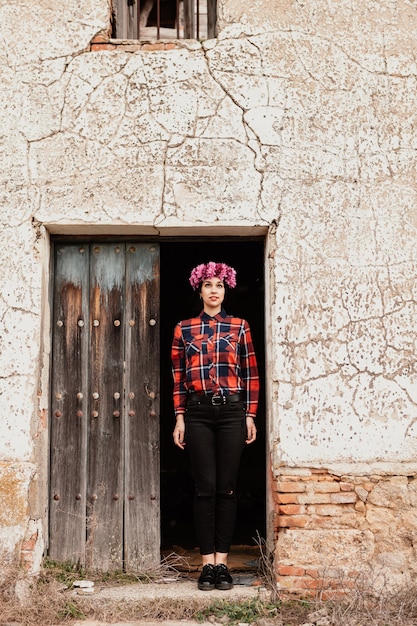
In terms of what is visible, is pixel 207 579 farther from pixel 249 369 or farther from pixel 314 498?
pixel 249 369

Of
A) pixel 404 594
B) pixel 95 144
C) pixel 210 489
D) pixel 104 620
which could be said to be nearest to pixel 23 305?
pixel 95 144

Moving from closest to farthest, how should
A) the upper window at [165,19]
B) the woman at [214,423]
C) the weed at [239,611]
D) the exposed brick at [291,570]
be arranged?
1. the weed at [239,611]
2. the exposed brick at [291,570]
3. the woman at [214,423]
4. the upper window at [165,19]

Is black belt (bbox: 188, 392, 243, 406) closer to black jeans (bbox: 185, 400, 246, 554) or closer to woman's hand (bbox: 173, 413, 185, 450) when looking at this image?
black jeans (bbox: 185, 400, 246, 554)

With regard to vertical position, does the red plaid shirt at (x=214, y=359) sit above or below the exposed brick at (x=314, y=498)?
above

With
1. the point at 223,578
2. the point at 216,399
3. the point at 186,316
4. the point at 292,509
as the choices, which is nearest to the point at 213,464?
the point at 216,399

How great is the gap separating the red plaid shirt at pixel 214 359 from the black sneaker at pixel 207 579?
2.97 ft

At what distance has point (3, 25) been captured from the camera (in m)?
4.34

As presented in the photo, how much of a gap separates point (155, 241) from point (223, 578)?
207cm

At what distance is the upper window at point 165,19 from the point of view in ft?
15.3

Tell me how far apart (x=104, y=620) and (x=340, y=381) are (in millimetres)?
1845

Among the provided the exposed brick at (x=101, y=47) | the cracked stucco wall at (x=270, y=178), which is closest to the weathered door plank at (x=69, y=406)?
the cracked stucco wall at (x=270, y=178)

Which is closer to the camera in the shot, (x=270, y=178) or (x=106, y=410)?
(x=270, y=178)

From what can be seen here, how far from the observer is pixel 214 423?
13.6 feet

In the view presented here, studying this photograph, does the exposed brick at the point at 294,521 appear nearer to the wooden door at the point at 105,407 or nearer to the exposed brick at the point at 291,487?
the exposed brick at the point at 291,487
